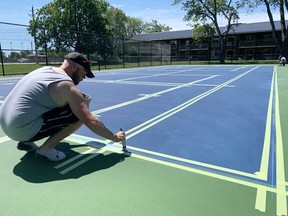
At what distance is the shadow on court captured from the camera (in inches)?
95.1

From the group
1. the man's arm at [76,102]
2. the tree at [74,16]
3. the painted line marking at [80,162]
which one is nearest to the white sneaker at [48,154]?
the painted line marking at [80,162]

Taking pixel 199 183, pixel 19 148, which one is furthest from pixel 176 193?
pixel 19 148

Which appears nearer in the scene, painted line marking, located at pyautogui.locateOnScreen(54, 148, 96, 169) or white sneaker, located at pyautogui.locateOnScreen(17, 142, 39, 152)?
painted line marking, located at pyautogui.locateOnScreen(54, 148, 96, 169)

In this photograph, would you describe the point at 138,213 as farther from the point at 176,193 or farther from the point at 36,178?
the point at 36,178

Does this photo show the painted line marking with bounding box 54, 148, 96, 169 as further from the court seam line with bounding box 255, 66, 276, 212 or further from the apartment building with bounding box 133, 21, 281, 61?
the apartment building with bounding box 133, 21, 281, 61

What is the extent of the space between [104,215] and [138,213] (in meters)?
0.25

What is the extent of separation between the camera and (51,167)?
2621 millimetres

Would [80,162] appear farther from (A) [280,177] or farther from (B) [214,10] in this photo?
(B) [214,10]

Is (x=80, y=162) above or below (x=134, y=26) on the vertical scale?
below

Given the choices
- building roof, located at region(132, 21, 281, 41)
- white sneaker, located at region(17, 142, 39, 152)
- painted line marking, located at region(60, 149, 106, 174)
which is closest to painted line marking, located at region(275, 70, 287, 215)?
painted line marking, located at region(60, 149, 106, 174)

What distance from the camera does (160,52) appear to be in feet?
109

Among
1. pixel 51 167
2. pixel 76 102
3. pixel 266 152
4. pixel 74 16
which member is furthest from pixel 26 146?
pixel 74 16

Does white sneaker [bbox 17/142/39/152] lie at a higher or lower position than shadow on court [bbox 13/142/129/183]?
higher

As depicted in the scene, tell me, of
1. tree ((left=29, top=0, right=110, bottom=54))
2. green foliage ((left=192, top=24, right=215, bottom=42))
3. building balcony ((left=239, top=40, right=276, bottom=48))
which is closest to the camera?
tree ((left=29, top=0, right=110, bottom=54))
